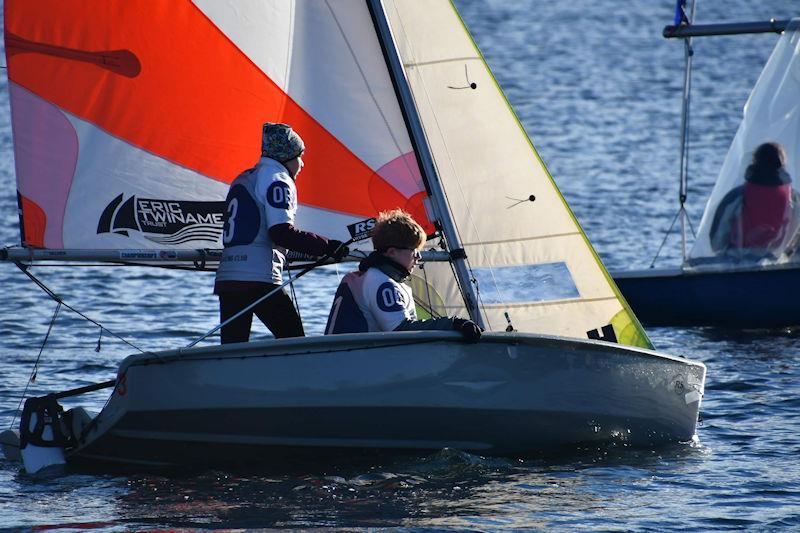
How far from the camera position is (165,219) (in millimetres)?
7105

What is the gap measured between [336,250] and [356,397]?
2.03 ft

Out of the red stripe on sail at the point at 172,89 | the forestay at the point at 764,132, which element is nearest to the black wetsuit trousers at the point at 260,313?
the red stripe on sail at the point at 172,89

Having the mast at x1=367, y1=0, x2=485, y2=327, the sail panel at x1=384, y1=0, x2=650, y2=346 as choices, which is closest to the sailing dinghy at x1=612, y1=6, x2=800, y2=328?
the sail panel at x1=384, y1=0, x2=650, y2=346

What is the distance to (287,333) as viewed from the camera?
6.91 metres

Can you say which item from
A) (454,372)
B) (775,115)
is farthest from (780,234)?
A: (454,372)

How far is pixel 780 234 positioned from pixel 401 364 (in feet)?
16.1

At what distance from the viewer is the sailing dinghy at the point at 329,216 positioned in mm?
6473

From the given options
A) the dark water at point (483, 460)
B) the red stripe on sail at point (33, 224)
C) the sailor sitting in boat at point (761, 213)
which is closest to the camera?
the dark water at point (483, 460)

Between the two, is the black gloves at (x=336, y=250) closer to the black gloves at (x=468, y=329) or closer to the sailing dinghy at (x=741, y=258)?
the black gloves at (x=468, y=329)

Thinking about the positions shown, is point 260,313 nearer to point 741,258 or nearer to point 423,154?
point 423,154

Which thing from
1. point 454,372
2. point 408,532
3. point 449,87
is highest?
point 449,87

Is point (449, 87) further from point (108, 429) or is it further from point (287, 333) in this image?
point (108, 429)

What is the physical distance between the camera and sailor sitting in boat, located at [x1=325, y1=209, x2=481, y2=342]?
6.53 m

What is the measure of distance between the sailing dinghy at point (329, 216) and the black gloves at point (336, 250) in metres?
0.42
